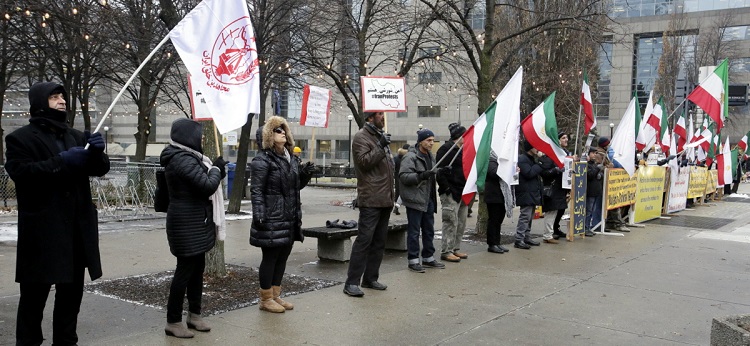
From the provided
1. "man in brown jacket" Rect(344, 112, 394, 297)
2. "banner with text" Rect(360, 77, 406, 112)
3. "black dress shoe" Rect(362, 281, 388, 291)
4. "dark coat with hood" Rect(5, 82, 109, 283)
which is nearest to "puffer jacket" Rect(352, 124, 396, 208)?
"man in brown jacket" Rect(344, 112, 394, 297)

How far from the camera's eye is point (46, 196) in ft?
13.8

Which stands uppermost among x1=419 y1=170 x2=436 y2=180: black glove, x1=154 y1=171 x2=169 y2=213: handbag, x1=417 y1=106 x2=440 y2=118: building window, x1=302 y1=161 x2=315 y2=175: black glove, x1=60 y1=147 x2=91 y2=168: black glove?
x1=417 y1=106 x2=440 y2=118: building window

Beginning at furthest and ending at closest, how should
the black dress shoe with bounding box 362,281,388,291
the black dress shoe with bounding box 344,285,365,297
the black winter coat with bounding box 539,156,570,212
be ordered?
1. the black winter coat with bounding box 539,156,570,212
2. the black dress shoe with bounding box 362,281,388,291
3. the black dress shoe with bounding box 344,285,365,297

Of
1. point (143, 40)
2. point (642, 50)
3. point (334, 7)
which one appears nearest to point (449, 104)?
point (642, 50)

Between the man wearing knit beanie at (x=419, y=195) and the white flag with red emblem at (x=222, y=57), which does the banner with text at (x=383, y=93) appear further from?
the white flag with red emblem at (x=222, y=57)

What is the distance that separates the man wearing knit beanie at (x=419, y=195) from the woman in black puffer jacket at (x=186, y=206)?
9.68 ft

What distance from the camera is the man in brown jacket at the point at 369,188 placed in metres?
6.57

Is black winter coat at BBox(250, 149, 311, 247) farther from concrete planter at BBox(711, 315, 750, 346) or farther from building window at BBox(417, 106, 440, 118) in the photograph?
building window at BBox(417, 106, 440, 118)

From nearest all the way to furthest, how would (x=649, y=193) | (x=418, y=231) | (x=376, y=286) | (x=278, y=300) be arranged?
(x=278, y=300) → (x=376, y=286) → (x=418, y=231) → (x=649, y=193)

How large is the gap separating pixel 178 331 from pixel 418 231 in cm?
363

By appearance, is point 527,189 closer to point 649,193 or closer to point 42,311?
point 649,193

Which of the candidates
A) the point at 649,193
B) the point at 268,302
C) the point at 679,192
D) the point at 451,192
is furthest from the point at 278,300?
the point at 679,192

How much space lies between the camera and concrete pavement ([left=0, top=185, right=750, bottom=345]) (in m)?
5.27

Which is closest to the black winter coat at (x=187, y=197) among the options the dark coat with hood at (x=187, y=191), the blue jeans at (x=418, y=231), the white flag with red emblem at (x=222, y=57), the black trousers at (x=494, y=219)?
the dark coat with hood at (x=187, y=191)
